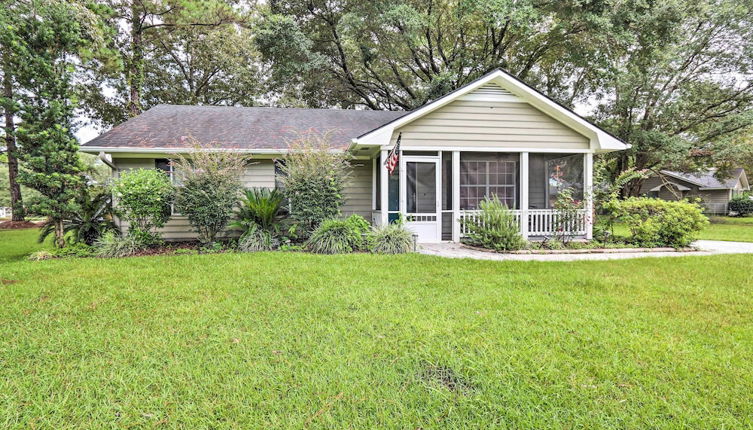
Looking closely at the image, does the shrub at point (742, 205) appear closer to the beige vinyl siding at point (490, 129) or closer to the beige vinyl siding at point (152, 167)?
the beige vinyl siding at point (490, 129)

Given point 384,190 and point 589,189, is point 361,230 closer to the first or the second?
point 384,190

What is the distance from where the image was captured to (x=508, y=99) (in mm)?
8266

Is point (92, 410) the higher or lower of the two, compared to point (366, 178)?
lower

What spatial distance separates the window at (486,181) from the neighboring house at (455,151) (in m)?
0.03

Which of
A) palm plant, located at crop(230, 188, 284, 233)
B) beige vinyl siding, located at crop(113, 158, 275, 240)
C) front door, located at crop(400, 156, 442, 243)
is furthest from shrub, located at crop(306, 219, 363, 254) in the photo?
beige vinyl siding, located at crop(113, 158, 275, 240)

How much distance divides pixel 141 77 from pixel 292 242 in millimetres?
14327

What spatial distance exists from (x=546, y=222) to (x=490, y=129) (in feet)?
9.31

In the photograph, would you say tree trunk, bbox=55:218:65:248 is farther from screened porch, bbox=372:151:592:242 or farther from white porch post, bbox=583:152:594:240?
white porch post, bbox=583:152:594:240

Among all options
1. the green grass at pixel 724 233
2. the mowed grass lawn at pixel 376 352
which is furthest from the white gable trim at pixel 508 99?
the mowed grass lawn at pixel 376 352

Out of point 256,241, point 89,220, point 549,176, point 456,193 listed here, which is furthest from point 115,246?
point 549,176

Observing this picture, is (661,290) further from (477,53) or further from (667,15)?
(477,53)

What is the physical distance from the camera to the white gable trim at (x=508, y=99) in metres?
7.71

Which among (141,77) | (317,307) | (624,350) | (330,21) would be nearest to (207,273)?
(317,307)

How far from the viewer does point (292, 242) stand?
7906mm
